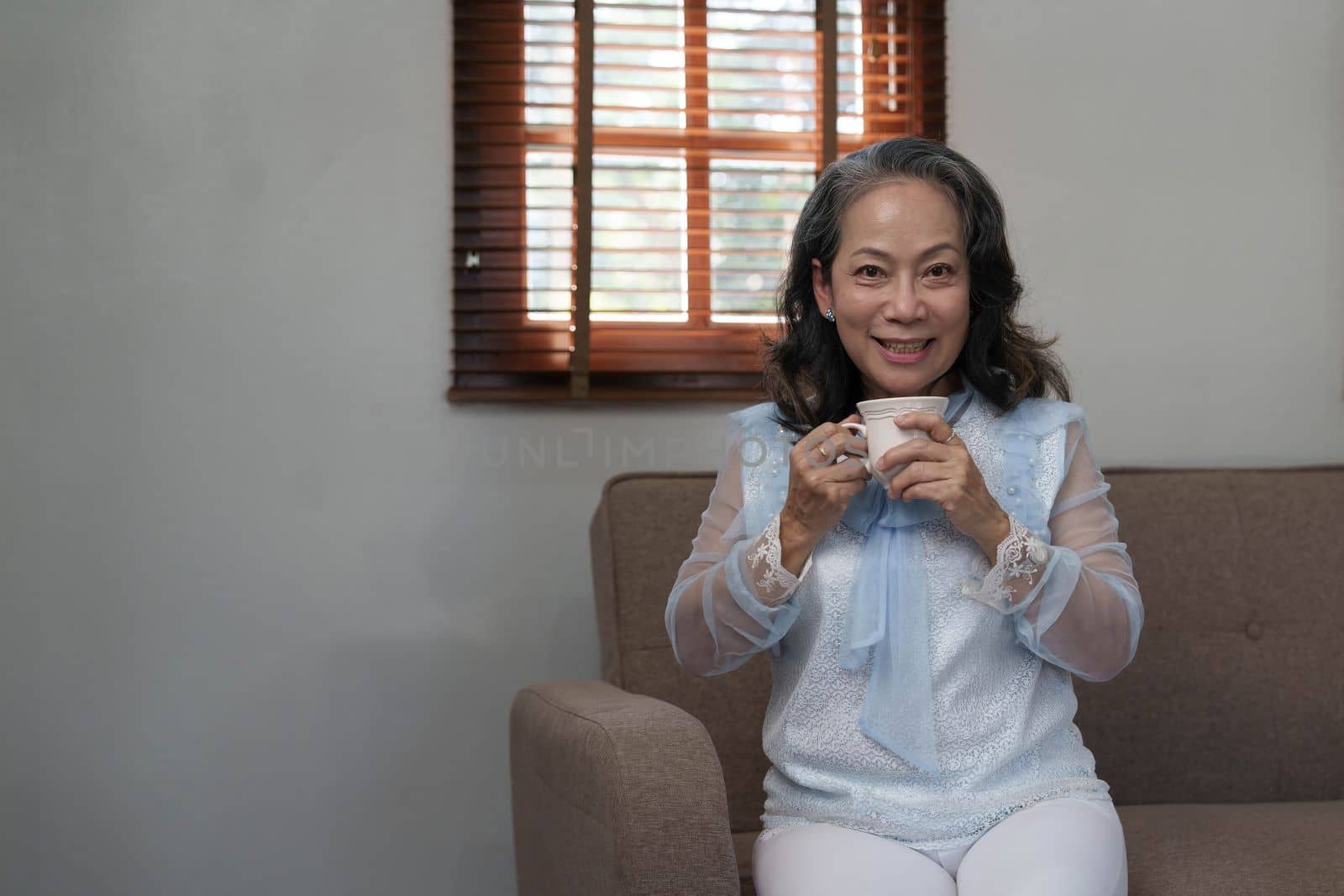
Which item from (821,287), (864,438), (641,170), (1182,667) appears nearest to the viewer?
(864,438)

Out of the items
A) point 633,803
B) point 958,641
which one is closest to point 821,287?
point 958,641

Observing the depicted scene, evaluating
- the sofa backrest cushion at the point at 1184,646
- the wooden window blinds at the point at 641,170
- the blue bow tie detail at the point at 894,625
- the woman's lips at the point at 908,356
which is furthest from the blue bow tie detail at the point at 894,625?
the wooden window blinds at the point at 641,170

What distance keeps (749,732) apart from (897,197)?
0.85m

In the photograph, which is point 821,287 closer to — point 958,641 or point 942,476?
point 942,476

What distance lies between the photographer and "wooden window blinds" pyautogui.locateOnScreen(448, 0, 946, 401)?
7.49 ft

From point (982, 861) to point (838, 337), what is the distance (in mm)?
638

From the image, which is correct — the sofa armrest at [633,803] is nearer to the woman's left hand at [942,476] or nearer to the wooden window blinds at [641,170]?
the woman's left hand at [942,476]

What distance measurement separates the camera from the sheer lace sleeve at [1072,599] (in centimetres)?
130

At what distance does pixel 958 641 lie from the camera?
139 centimetres

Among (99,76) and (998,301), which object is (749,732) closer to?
(998,301)

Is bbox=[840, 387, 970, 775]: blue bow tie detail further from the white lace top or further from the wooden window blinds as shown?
the wooden window blinds

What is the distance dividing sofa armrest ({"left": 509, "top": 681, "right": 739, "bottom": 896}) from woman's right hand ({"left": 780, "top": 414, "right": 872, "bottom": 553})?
0.79 feet

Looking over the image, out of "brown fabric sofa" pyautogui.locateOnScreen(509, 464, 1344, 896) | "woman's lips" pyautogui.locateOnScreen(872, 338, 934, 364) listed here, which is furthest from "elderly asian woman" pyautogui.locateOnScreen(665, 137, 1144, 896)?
"brown fabric sofa" pyautogui.locateOnScreen(509, 464, 1344, 896)

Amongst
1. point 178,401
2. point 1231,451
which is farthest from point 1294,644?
point 178,401
